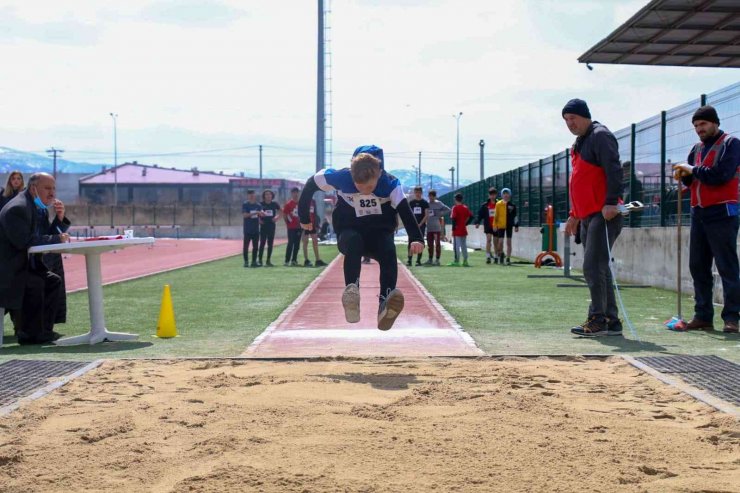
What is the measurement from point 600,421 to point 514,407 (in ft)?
1.81

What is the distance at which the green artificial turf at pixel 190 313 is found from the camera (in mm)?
9227

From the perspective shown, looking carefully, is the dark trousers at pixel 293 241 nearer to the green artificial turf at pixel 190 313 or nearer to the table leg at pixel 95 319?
the green artificial turf at pixel 190 313

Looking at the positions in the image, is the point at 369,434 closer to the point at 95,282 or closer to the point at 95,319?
the point at 95,319

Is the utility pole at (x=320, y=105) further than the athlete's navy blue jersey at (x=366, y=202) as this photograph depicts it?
Yes

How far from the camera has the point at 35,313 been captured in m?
9.82

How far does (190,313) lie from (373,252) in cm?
490

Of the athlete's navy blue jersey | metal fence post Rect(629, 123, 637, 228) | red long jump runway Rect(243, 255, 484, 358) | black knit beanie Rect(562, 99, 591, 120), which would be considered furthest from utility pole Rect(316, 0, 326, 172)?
the athlete's navy blue jersey

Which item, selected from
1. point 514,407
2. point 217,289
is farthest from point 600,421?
point 217,289

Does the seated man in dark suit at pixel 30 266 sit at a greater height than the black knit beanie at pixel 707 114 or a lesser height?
lesser

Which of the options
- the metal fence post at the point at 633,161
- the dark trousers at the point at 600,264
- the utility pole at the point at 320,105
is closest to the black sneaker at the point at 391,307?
the dark trousers at the point at 600,264

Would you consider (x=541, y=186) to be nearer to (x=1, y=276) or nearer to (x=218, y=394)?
→ (x=1, y=276)

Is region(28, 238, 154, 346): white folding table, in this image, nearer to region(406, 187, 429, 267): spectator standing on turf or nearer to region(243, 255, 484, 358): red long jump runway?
region(243, 255, 484, 358): red long jump runway

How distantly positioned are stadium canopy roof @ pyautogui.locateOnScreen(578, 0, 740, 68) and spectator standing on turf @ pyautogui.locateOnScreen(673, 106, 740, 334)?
254 inches

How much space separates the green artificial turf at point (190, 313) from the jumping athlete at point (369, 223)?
50.7 inches
